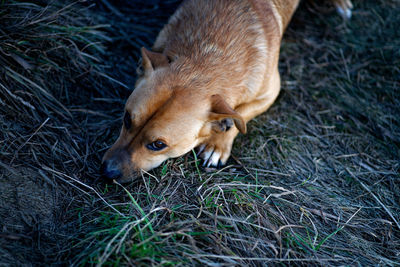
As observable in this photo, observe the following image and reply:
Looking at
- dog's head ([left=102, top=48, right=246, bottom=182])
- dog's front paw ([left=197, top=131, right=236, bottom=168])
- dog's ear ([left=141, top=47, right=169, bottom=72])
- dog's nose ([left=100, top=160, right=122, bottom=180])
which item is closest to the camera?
dog's head ([left=102, top=48, right=246, bottom=182])

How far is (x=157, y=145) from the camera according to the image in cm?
305

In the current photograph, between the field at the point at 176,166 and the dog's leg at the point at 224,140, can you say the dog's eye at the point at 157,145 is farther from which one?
the dog's leg at the point at 224,140

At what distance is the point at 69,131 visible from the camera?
353 cm

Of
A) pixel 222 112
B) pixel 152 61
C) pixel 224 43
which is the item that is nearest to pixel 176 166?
pixel 222 112

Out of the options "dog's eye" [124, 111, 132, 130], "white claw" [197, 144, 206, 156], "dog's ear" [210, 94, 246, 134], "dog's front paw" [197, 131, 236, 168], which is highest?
"dog's eye" [124, 111, 132, 130]

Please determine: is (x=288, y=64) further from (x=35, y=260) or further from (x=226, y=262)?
(x=35, y=260)

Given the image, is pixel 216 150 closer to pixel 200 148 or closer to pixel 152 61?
pixel 200 148

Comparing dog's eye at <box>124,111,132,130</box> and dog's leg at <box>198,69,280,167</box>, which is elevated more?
dog's eye at <box>124,111,132,130</box>

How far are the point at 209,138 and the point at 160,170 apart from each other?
707 millimetres

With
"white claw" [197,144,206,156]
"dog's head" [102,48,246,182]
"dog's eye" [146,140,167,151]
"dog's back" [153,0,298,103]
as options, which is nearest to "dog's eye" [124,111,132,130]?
"dog's head" [102,48,246,182]

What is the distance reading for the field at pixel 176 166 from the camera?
2697 mm

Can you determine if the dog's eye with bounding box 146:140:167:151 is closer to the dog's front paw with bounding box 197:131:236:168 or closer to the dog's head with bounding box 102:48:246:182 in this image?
the dog's head with bounding box 102:48:246:182

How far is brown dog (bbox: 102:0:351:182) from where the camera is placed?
9.68 ft

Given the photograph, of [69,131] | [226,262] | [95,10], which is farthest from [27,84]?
[226,262]
